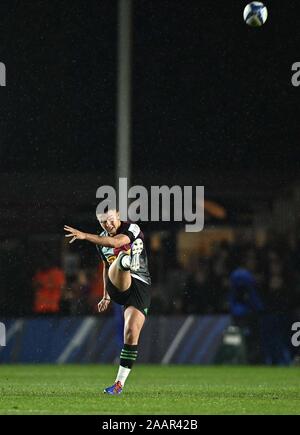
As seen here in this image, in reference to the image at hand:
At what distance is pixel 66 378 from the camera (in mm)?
15867

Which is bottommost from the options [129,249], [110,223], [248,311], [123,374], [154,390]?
[154,390]

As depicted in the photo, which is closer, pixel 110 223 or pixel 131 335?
pixel 110 223

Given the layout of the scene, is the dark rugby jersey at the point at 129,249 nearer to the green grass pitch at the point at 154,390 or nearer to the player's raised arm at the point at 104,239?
the player's raised arm at the point at 104,239

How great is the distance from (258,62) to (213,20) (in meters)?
1.26

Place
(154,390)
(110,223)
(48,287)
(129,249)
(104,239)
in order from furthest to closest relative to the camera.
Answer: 1. (48,287)
2. (154,390)
3. (129,249)
4. (110,223)
5. (104,239)

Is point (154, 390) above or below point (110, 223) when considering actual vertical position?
below

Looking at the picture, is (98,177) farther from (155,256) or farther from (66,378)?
(66,378)

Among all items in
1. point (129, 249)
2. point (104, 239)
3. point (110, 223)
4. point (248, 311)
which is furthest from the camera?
point (248, 311)

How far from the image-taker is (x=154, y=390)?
13.0 meters

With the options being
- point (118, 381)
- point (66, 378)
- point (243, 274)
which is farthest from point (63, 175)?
point (118, 381)

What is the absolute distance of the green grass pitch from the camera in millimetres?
10359

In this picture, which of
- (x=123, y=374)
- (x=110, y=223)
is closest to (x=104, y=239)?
(x=110, y=223)

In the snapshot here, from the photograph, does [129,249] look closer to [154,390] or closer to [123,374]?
[123,374]
